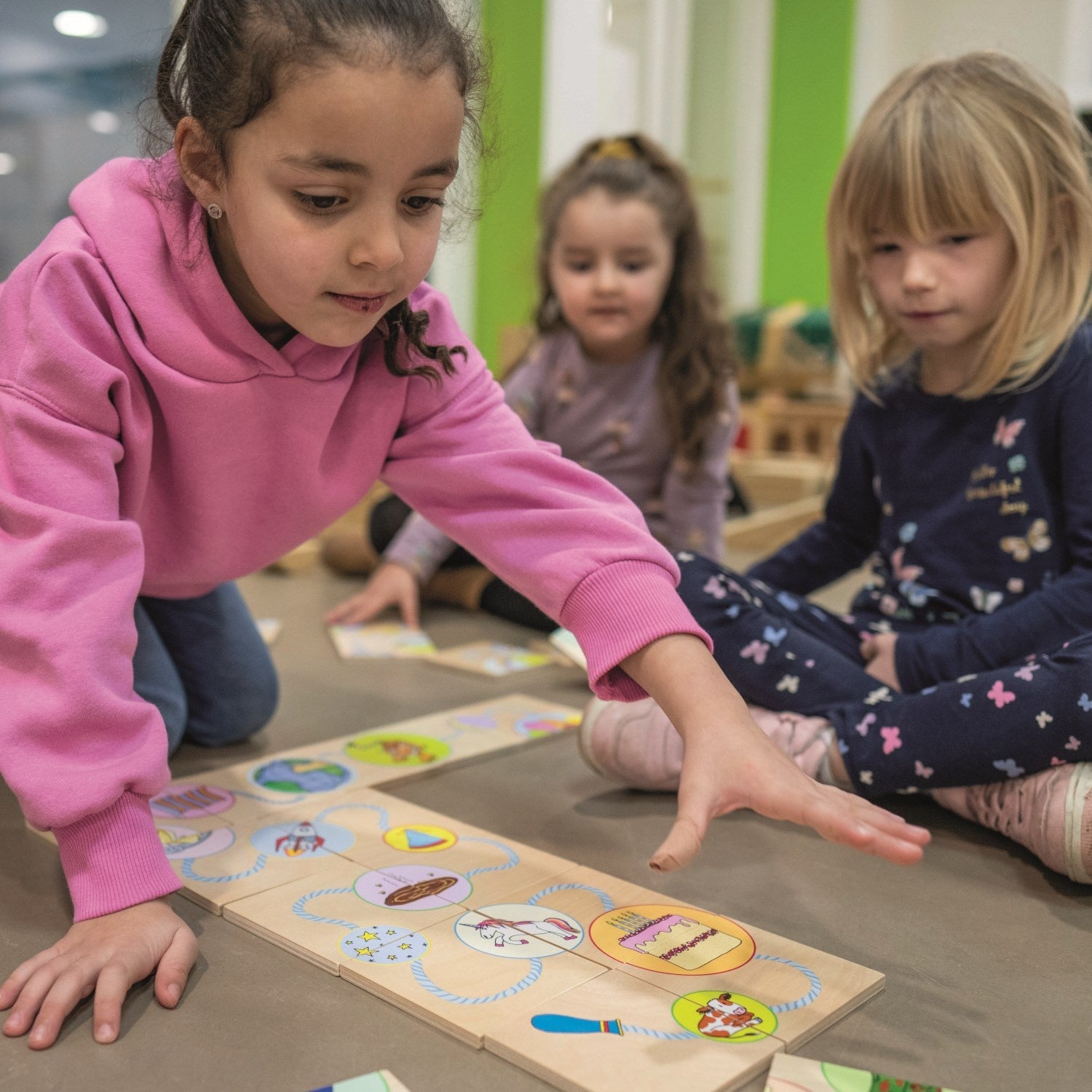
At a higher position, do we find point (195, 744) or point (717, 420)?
point (717, 420)

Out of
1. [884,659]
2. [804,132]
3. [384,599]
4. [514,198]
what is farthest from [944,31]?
[884,659]

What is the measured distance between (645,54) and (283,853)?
2858 mm

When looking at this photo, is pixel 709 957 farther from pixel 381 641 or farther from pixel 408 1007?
pixel 381 641

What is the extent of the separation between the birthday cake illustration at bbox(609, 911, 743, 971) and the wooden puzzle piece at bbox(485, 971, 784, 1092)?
0.14ft

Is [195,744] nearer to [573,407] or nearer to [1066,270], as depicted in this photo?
[573,407]

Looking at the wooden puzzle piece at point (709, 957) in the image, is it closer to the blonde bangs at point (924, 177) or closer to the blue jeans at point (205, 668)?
the blue jeans at point (205, 668)

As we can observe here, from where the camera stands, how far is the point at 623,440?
1.69 m

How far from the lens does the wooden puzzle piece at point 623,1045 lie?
0.56m

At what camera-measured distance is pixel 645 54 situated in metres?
3.17

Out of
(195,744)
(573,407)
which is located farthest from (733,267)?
(195,744)

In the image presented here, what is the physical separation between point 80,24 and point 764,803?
72.9 inches

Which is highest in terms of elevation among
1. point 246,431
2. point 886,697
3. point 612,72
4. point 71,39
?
point 612,72

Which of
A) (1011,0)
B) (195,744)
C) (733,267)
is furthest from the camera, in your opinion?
(733,267)

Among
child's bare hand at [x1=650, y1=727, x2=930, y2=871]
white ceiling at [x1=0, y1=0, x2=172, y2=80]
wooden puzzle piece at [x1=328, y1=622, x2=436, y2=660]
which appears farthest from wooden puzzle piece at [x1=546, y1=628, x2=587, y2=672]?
white ceiling at [x1=0, y1=0, x2=172, y2=80]
